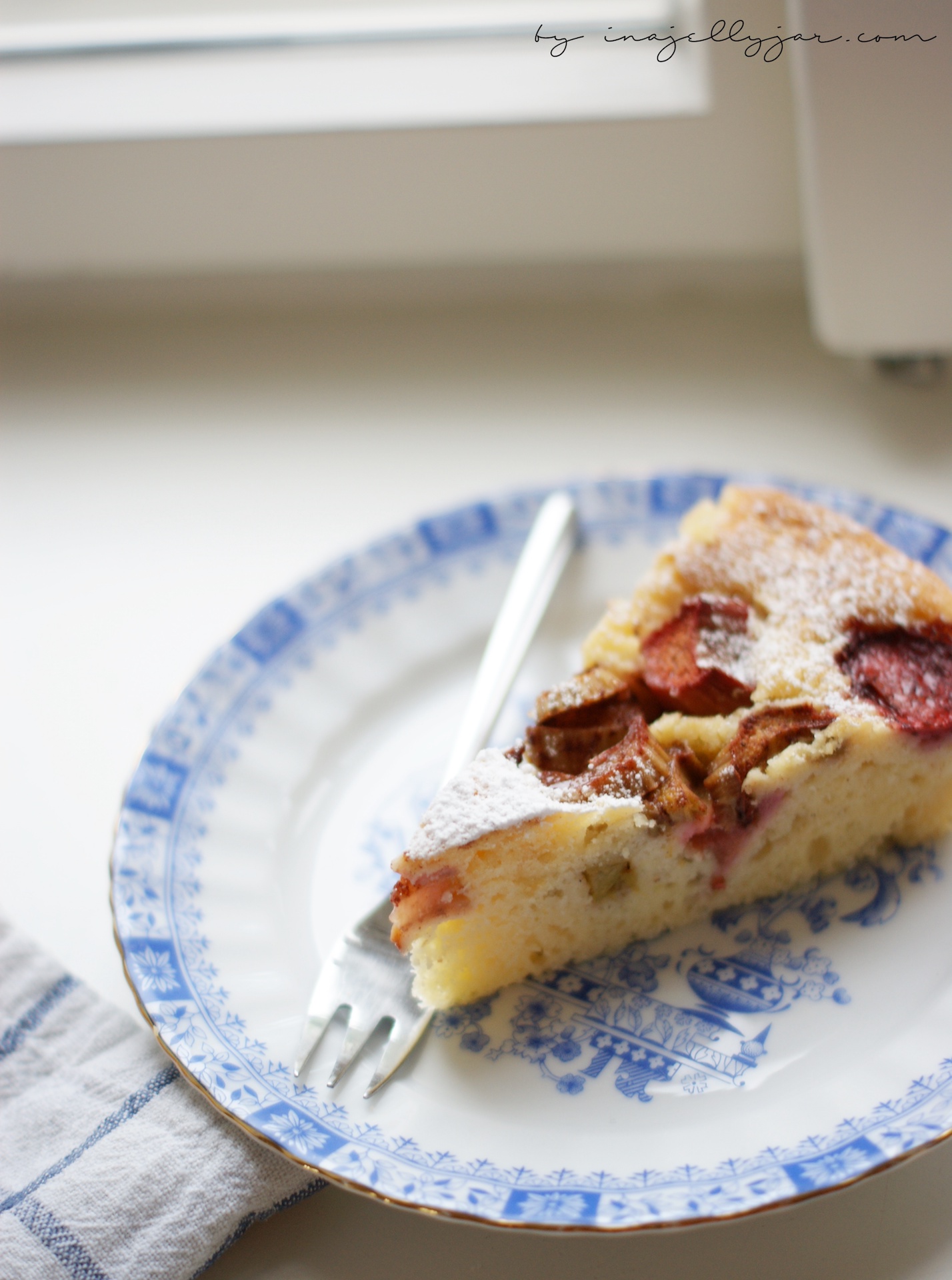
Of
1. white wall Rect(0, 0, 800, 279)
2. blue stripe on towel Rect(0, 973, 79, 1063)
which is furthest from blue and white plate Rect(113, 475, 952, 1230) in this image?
white wall Rect(0, 0, 800, 279)

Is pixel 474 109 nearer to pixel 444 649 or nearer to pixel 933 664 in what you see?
pixel 444 649

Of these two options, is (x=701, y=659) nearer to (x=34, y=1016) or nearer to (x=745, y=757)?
(x=745, y=757)

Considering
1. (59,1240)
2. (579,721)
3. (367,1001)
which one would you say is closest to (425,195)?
(579,721)

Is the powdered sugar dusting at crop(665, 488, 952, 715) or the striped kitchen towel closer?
the striped kitchen towel

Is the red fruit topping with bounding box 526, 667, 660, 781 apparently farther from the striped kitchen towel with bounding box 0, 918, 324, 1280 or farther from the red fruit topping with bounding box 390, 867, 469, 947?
the striped kitchen towel with bounding box 0, 918, 324, 1280

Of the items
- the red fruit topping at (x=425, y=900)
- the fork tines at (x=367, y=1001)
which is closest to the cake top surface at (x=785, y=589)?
the red fruit topping at (x=425, y=900)
